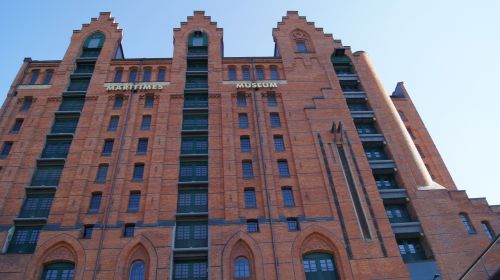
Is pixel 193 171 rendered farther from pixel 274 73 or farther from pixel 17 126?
pixel 17 126

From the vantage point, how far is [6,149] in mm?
34969

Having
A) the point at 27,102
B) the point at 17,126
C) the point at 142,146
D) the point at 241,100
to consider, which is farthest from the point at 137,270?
the point at 27,102

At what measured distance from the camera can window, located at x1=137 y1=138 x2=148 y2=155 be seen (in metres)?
35.2

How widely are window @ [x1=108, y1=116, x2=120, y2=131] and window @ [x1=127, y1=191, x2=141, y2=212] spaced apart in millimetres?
8339

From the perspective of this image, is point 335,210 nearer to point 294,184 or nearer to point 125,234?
point 294,184

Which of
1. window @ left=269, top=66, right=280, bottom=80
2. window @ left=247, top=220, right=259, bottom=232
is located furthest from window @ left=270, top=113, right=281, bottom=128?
window @ left=247, top=220, right=259, bottom=232

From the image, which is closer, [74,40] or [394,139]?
[394,139]

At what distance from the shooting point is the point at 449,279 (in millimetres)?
27141

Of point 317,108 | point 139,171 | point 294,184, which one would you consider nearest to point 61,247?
point 139,171

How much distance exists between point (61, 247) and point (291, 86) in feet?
88.6

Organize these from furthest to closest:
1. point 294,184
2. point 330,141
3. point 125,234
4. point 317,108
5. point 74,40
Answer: point 74,40 < point 317,108 < point 330,141 < point 294,184 < point 125,234

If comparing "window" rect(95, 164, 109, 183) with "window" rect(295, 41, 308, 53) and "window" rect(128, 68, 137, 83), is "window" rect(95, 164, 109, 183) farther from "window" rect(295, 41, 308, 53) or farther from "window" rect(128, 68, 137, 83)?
"window" rect(295, 41, 308, 53)

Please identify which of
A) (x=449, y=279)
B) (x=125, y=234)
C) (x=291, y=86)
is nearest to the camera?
(x=449, y=279)

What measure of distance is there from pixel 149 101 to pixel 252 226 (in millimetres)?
18609
